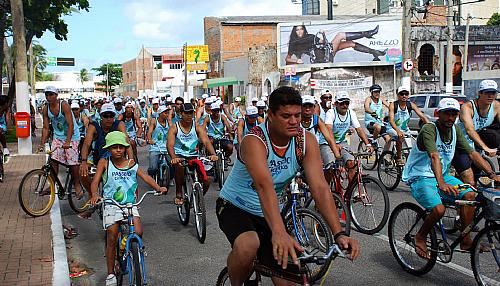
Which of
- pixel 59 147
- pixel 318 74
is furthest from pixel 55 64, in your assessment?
pixel 59 147

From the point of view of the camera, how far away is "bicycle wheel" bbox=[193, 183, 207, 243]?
25.8ft

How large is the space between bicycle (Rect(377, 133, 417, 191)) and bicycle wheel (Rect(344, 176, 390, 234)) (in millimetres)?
3231

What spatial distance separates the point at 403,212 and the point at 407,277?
0.67m

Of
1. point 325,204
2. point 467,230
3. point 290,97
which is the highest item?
point 290,97

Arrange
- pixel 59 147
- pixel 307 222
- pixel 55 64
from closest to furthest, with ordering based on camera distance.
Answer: pixel 307 222, pixel 59 147, pixel 55 64

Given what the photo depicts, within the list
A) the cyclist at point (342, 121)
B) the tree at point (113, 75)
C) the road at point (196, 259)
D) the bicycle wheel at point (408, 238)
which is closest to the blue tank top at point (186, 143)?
the road at point (196, 259)

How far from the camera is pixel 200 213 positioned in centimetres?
805

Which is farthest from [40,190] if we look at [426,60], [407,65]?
[426,60]

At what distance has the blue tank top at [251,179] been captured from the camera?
12.8 ft

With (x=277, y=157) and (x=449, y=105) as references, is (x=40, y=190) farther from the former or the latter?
(x=277, y=157)

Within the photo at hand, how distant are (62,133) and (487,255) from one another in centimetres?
716

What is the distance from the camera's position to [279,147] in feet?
12.8

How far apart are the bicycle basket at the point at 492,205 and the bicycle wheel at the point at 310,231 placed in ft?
4.64

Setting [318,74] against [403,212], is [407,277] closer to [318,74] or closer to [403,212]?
[403,212]
